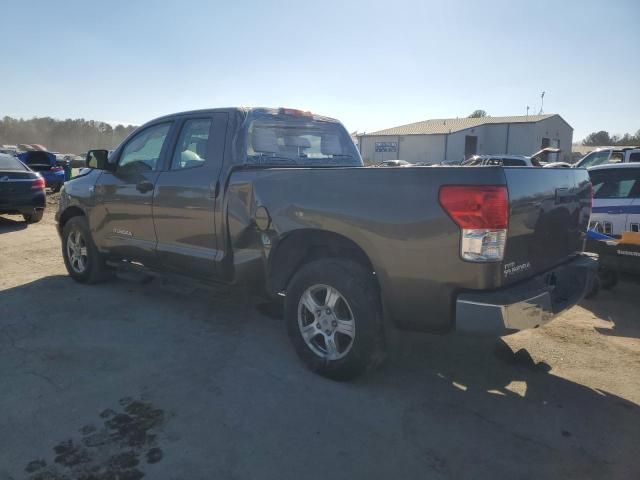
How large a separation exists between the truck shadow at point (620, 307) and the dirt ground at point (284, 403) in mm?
36

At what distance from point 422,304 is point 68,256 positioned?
193 inches

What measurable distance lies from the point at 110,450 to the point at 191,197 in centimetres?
223

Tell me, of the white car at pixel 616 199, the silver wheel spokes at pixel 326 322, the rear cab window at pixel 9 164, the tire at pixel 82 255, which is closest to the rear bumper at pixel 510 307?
the silver wheel spokes at pixel 326 322

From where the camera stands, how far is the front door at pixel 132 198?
188 inches

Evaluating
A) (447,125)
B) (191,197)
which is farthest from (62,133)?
(191,197)

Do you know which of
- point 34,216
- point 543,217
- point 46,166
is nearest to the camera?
point 543,217

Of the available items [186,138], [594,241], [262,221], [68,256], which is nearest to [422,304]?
[262,221]

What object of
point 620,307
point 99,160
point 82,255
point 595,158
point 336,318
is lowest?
point 620,307

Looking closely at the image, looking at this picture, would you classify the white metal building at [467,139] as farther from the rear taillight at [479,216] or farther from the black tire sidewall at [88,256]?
the rear taillight at [479,216]

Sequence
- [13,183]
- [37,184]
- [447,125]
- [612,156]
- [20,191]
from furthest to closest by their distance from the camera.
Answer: [447,125], [612,156], [37,184], [20,191], [13,183]

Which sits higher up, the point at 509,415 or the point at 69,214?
the point at 69,214

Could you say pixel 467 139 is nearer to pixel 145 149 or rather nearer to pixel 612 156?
pixel 612 156

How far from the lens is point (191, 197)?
424 centimetres

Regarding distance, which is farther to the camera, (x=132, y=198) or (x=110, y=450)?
(x=132, y=198)
